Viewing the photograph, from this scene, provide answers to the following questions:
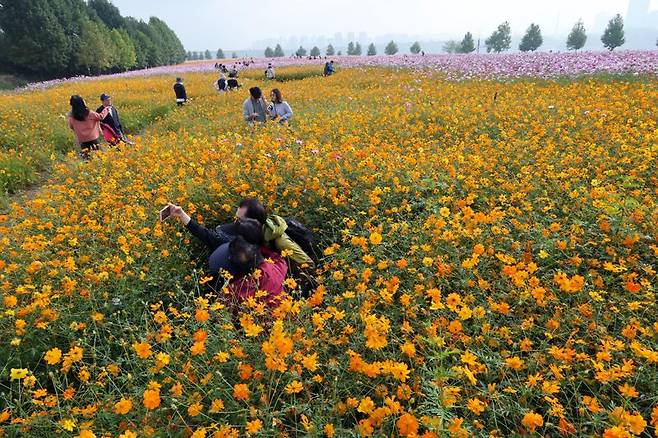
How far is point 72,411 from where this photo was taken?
205 centimetres

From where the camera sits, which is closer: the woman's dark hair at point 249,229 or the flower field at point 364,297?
Result: the flower field at point 364,297

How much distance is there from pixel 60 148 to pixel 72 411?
1034 cm

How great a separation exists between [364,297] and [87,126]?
7.13 metres

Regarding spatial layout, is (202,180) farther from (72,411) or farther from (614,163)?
(614,163)

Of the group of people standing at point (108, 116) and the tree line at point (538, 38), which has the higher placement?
Answer: the tree line at point (538, 38)

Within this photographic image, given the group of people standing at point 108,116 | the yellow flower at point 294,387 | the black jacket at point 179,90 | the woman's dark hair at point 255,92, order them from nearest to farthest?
the yellow flower at point 294,387
the group of people standing at point 108,116
the woman's dark hair at point 255,92
the black jacket at point 179,90

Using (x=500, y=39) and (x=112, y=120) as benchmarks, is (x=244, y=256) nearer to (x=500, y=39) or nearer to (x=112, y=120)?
(x=112, y=120)

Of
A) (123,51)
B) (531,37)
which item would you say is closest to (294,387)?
(123,51)

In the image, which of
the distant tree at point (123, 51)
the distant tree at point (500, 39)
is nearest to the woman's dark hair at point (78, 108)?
the distant tree at point (123, 51)

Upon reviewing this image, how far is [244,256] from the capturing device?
3.13m

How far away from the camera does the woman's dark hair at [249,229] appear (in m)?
3.46

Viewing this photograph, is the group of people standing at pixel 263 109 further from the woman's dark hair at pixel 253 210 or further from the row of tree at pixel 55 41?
the row of tree at pixel 55 41

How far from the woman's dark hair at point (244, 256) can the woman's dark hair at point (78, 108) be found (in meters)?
5.85

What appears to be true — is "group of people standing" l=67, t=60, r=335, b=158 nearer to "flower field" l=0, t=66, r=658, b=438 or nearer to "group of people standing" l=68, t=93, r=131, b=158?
"group of people standing" l=68, t=93, r=131, b=158
